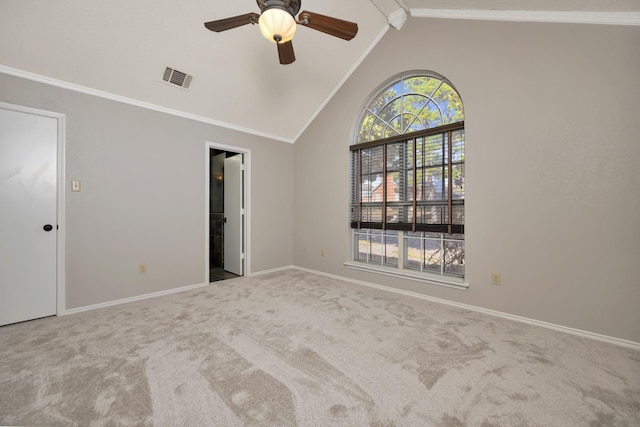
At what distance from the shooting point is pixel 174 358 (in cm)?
191

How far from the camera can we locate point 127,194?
3.14 m

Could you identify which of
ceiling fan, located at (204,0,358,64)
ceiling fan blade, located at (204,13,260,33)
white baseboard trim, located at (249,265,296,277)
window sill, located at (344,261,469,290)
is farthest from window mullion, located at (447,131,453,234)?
white baseboard trim, located at (249,265,296,277)

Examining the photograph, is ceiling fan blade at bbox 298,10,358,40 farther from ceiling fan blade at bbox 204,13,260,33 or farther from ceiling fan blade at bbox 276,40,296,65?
ceiling fan blade at bbox 204,13,260,33

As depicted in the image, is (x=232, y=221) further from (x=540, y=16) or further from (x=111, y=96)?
(x=540, y=16)

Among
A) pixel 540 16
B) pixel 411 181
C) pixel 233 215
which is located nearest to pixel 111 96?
pixel 233 215

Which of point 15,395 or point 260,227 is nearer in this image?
point 15,395

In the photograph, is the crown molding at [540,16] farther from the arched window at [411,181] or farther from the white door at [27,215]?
the white door at [27,215]

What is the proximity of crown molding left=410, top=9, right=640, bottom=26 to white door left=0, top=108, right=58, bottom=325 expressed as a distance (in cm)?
445

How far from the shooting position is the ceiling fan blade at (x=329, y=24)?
6.23 ft

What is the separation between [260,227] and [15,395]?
319 centimetres

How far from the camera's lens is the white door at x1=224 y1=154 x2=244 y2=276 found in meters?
4.37

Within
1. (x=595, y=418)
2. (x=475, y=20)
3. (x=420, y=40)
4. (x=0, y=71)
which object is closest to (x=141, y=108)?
(x=0, y=71)

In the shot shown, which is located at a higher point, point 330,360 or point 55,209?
point 55,209

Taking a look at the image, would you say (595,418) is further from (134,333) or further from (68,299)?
(68,299)
